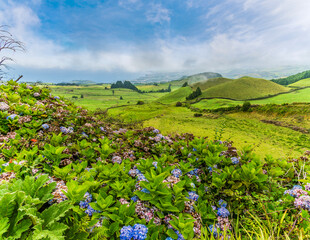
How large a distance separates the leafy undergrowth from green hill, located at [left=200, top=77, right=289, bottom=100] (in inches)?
3413

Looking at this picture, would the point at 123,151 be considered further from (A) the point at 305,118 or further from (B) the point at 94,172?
(A) the point at 305,118

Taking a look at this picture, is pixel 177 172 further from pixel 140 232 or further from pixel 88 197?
pixel 88 197

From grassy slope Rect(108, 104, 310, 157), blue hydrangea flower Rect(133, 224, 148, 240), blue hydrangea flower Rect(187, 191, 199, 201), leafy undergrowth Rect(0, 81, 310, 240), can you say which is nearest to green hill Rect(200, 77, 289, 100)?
grassy slope Rect(108, 104, 310, 157)

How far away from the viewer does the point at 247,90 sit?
84812 millimetres

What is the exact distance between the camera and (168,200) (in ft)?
7.05

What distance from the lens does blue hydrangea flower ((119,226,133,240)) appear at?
1686 millimetres

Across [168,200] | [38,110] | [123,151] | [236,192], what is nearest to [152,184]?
[168,200]

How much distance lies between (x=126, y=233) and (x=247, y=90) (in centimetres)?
10293

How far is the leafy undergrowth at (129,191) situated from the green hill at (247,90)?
86.7 meters

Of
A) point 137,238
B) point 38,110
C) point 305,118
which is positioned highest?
point 38,110

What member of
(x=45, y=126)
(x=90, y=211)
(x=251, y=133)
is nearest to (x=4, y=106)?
(x=45, y=126)

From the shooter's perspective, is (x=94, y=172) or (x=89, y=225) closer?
(x=89, y=225)

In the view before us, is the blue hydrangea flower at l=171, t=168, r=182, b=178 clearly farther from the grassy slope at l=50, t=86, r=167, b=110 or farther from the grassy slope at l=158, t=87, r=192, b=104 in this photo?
the grassy slope at l=158, t=87, r=192, b=104

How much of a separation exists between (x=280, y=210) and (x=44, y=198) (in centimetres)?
354
